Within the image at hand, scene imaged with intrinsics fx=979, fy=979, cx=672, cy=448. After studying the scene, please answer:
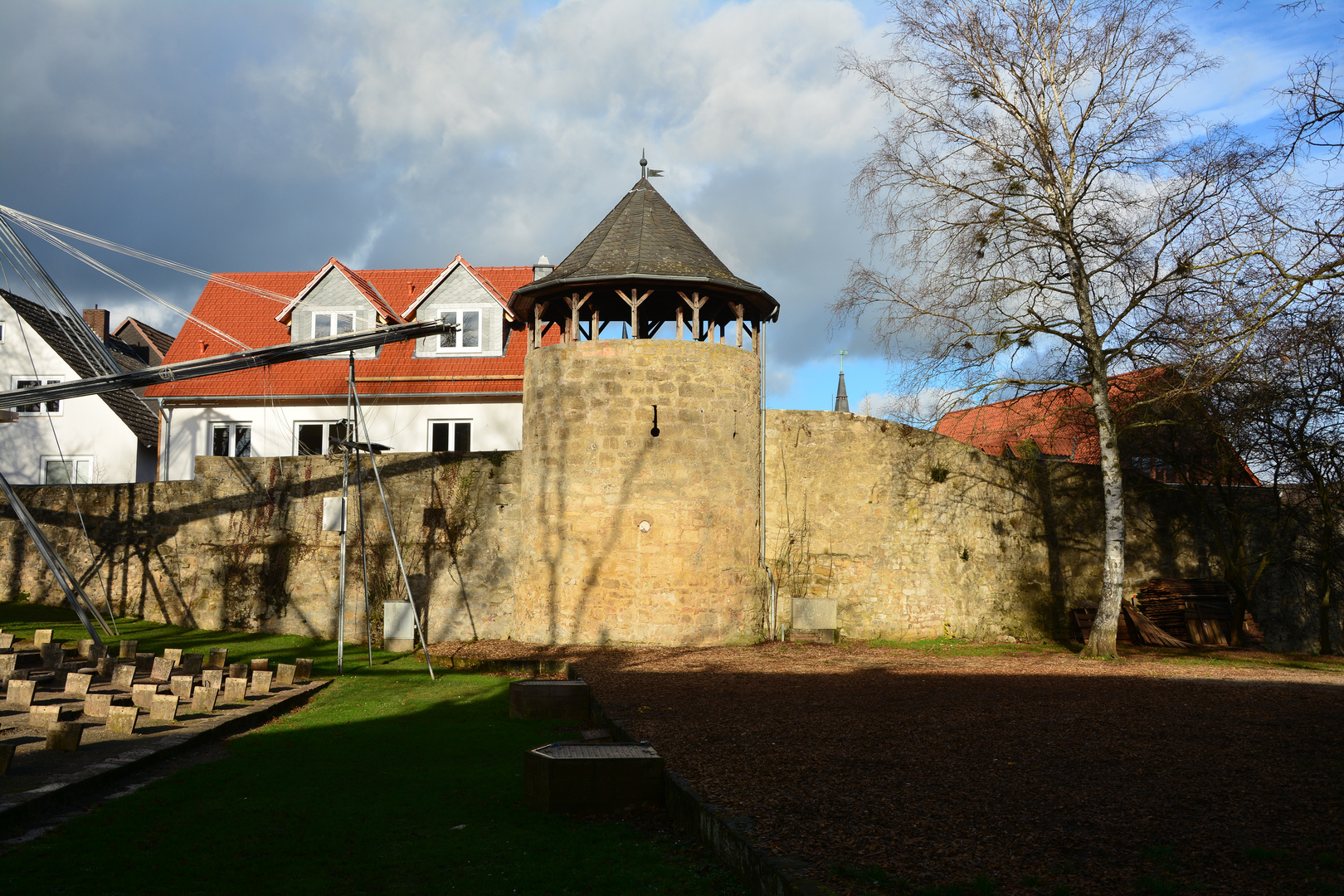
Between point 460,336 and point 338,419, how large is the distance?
11.3 feet

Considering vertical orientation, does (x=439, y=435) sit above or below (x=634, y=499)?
above

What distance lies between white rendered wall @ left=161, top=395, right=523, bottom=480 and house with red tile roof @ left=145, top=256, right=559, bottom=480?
0.07ft

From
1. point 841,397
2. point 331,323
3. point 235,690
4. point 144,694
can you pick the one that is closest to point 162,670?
point 235,690

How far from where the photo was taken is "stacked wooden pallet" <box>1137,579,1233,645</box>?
1812 cm

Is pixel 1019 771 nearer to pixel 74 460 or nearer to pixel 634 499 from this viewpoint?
pixel 634 499

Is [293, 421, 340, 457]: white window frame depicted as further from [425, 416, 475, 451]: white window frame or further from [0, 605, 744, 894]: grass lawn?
[0, 605, 744, 894]: grass lawn

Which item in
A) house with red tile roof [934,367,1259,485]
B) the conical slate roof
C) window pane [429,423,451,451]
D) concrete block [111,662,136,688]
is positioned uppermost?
the conical slate roof

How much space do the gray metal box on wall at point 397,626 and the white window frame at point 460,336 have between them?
8354 millimetres

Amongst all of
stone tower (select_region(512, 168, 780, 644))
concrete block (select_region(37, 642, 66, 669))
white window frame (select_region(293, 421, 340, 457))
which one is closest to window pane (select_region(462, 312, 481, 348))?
white window frame (select_region(293, 421, 340, 457))

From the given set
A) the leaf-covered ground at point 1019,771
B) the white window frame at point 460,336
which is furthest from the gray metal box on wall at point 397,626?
the white window frame at point 460,336

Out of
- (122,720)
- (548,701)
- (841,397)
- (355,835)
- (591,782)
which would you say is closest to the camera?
(355,835)

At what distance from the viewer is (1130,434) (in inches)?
752

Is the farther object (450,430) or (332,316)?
(332,316)

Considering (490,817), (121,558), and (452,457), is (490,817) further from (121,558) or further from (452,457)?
(121,558)
